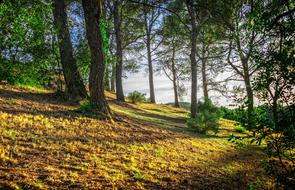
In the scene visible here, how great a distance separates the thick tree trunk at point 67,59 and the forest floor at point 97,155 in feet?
3.25

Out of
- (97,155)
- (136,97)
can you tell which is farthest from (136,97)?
(97,155)

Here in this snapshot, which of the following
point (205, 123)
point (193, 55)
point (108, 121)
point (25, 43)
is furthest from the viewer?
point (193, 55)

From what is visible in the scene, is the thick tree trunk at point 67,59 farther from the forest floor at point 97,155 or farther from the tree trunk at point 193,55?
the tree trunk at point 193,55

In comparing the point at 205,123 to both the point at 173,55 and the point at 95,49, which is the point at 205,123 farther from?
the point at 173,55

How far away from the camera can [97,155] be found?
7223mm

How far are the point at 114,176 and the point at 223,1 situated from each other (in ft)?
30.6

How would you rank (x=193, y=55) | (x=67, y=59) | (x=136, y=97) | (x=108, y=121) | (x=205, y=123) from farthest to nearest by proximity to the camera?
(x=136, y=97), (x=193, y=55), (x=205, y=123), (x=67, y=59), (x=108, y=121)

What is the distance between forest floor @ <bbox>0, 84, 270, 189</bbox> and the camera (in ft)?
19.0

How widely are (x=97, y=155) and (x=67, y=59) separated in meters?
6.43

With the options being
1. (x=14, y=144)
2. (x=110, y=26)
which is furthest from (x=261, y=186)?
(x=110, y=26)

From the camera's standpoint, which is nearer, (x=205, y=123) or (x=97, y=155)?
(x=97, y=155)

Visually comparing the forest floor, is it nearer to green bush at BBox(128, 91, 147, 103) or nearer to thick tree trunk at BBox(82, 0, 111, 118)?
thick tree trunk at BBox(82, 0, 111, 118)

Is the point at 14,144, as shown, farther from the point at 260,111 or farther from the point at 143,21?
the point at 143,21

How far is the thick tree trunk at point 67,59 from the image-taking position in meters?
12.6
